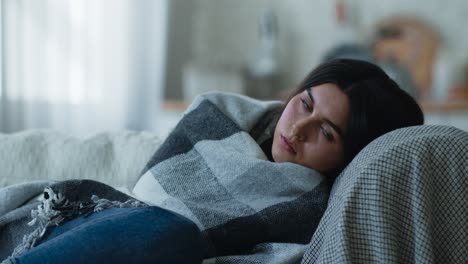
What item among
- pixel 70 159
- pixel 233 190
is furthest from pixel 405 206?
pixel 70 159

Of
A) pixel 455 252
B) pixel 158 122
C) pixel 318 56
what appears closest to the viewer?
pixel 455 252

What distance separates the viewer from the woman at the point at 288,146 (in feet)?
2.59

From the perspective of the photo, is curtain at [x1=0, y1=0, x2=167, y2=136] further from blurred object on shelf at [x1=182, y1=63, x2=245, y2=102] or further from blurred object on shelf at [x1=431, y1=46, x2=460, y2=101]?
blurred object on shelf at [x1=431, y1=46, x2=460, y2=101]

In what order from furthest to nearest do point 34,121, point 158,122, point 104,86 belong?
point 158,122, point 104,86, point 34,121

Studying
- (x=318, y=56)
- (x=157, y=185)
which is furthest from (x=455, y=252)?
(x=318, y=56)

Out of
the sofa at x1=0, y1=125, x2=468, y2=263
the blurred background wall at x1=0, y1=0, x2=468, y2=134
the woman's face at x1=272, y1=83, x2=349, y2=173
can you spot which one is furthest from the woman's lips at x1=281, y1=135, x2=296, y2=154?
the blurred background wall at x1=0, y1=0, x2=468, y2=134

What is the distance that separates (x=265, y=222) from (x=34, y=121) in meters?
1.63

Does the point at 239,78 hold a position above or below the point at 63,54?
below

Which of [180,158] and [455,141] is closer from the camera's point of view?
[455,141]

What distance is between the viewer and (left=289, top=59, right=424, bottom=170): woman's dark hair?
0.98 meters

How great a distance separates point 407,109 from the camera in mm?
1010

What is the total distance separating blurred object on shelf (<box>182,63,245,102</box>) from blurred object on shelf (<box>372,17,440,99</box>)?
787mm

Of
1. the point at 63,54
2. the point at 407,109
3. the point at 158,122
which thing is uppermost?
the point at 407,109

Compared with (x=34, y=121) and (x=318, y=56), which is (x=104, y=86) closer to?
(x=34, y=121)
